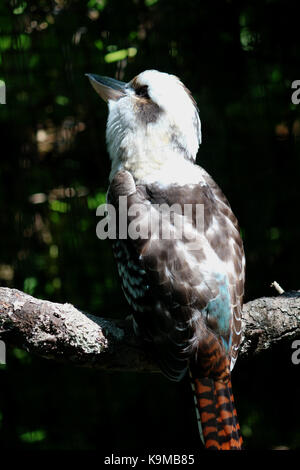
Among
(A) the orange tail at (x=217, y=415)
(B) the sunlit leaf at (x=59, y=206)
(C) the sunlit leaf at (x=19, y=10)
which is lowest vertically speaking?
(A) the orange tail at (x=217, y=415)

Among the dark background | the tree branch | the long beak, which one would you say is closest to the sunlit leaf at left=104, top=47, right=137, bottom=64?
the dark background

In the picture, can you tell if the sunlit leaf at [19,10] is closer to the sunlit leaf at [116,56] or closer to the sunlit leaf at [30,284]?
the sunlit leaf at [116,56]

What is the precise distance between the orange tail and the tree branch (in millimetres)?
265

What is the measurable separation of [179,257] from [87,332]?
42 cm

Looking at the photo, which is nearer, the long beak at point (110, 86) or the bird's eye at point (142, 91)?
the bird's eye at point (142, 91)

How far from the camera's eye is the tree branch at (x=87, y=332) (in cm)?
224

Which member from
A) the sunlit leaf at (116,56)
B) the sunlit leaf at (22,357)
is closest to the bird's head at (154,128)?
the sunlit leaf at (116,56)

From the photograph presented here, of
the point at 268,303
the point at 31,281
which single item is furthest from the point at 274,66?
the point at 31,281

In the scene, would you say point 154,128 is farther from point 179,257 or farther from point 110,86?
point 179,257

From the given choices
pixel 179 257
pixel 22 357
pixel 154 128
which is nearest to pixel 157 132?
pixel 154 128

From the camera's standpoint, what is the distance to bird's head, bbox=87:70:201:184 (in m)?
2.73

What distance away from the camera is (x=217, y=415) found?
2.21m

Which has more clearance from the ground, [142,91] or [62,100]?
[62,100]

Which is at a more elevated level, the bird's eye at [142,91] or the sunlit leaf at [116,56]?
the sunlit leaf at [116,56]
